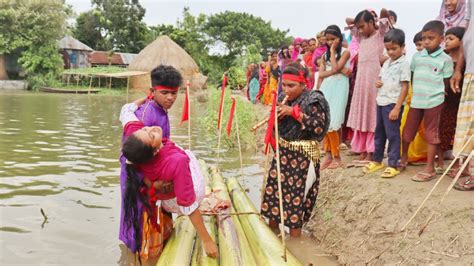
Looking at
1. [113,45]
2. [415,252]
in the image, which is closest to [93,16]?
[113,45]

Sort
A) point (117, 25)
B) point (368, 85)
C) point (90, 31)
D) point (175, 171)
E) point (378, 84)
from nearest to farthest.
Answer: point (175, 171) → point (378, 84) → point (368, 85) → point (117, 25) → point (90, 31)

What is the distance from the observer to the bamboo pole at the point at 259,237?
104 inches

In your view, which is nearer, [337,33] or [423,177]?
[423,177]

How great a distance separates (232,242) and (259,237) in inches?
8.7

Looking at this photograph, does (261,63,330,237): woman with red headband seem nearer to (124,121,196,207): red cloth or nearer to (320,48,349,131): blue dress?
(124,121,196,207): red cloth

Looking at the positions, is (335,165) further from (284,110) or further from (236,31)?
(236,31)

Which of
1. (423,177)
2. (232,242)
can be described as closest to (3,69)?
(232,242)

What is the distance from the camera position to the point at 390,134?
13.2 feet

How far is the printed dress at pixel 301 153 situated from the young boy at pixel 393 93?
2.90 feet

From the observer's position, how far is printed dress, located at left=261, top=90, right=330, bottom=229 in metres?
3.43

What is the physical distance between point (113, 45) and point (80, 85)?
7.86 metres

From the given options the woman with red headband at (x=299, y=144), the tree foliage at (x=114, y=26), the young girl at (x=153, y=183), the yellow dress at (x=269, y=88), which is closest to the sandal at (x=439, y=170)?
the woman with red headband at (x=299, y=144)

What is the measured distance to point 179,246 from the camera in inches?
114

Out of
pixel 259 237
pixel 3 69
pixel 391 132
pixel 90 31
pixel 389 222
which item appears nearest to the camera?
pixel 259 237
